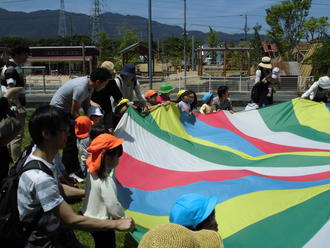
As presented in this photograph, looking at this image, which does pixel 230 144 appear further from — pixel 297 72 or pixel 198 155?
pixel 297 72

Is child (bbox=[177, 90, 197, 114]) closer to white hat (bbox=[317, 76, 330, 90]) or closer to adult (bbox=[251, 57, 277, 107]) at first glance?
adult (bbox=[251, 57, 277, 107])

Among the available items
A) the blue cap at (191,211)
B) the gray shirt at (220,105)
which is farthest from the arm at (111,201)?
the gray shirt at (220,105)

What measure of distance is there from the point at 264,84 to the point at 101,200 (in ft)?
14.6

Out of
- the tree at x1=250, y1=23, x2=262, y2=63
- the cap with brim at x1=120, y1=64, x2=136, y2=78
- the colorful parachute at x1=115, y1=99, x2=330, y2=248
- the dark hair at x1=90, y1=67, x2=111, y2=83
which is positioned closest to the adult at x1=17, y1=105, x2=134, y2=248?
the colorful parachute at x1=115, y1=99, x2=330, y2=248

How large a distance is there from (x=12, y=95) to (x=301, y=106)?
378cm

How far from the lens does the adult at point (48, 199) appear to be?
1634 mm

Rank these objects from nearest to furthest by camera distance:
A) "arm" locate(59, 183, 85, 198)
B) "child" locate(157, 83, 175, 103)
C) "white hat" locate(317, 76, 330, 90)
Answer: "arm" locate(59, 183, 85, 198) < "child" locate(157, 83, 175, 103) < "white hat" locate(317, 76, 330, 90)

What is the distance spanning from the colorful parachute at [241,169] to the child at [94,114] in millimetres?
275

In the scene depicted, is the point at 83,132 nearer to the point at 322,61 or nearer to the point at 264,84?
the point at 264,84

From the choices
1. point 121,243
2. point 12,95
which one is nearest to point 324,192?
point 121,243

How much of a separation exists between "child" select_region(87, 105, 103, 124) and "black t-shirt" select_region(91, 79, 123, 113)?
0.46 meters

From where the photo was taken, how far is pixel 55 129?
1729 millimetres

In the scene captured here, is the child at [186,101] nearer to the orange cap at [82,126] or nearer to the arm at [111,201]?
the orange cap at [82,126]

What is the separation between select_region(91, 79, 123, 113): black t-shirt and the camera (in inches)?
184
